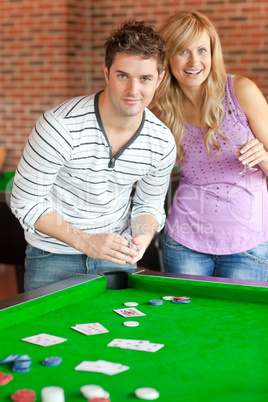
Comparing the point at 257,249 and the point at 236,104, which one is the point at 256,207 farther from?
the point at 236,104

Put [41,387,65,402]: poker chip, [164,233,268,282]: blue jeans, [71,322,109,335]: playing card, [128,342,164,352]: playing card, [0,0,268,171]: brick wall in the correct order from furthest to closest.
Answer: [0,0,268,171]: brick wall < [164,233,268,282]: blue jeans < [71,322,109,335]: playing card < [128,342,164,352]: playing card < [41,387,65,402]: poker chip

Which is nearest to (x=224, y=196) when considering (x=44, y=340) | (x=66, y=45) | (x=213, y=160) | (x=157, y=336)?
(x=213, y=160)

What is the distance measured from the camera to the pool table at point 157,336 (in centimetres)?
126

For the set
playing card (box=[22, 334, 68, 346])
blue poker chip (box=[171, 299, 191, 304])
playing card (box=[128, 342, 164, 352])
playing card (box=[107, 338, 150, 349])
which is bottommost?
playing card (box=[128, 342, 164, 352])

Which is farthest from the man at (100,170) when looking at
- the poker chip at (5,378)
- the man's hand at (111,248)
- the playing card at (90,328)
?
the poker chip at (5,378)

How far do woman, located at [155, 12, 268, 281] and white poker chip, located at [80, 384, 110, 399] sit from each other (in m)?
1.37

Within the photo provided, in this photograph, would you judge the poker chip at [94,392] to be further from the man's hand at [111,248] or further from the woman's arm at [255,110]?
the woman's arm at [255,110]

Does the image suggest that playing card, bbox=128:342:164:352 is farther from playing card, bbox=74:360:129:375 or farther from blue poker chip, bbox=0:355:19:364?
blue poker chip, bbox=0:355:19:364

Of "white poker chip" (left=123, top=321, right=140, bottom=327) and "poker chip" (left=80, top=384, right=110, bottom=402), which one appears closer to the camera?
"poker chip" (left=80, top=384, right=110, bottom=402)

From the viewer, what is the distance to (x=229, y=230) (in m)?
2.51

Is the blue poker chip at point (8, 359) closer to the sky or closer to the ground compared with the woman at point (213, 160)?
closer to the ground

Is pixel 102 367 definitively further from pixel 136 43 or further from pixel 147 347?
pixel 136 43

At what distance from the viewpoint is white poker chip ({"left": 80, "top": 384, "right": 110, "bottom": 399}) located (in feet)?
3.82

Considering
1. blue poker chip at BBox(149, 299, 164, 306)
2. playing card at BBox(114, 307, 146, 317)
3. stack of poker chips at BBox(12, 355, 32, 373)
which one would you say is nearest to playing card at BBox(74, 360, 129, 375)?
stack of poker chips at BBox(12, 355, 32, 373)
